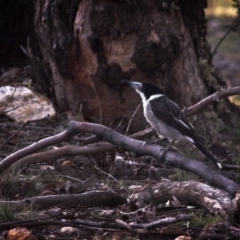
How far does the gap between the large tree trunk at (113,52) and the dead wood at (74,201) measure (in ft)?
8.18

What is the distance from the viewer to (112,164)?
6359 mm

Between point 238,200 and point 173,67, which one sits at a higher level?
point 238,200

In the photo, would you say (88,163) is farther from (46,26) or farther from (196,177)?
(46,26)

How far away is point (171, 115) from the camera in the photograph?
262 inches

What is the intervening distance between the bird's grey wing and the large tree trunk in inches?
41.1

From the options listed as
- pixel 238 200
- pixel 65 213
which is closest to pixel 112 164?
pixel 65 213

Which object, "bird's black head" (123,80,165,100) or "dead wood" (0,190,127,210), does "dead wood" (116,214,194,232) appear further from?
"bird's black head" (123,80,165,100)

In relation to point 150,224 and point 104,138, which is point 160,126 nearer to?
point 104,138

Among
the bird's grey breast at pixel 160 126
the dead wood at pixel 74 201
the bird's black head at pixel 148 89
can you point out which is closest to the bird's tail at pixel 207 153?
the bird's grey breast at pixel 160 126

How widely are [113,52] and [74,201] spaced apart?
2.95m

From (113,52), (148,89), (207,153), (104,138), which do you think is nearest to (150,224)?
(104,138)

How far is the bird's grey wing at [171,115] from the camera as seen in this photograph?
6.48m

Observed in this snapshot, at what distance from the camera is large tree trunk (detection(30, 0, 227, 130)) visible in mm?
7695

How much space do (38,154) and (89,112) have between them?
6.81 ft
